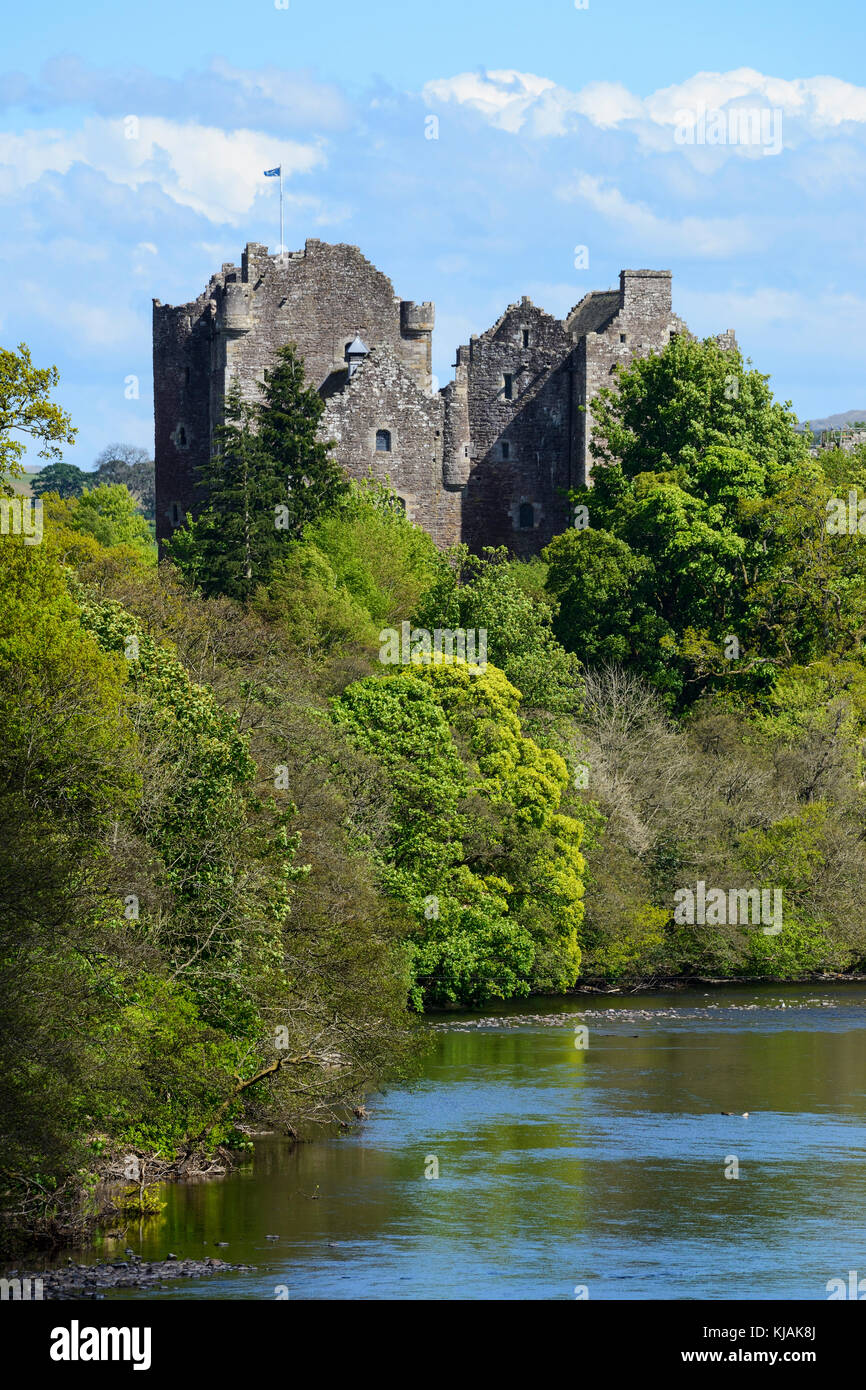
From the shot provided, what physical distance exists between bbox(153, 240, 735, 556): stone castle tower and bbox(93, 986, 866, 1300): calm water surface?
132 feet

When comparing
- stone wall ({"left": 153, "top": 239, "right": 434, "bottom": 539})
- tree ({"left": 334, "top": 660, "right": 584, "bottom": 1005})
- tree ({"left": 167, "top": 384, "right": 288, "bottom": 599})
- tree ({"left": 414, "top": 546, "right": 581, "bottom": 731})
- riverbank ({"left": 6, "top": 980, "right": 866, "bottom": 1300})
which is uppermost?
stone wall ({"left": 153, "top": 239, "right": 434, "bottom": 539})

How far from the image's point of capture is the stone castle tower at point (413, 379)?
8669 centimetres

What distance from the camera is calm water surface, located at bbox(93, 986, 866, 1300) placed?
2984 cm

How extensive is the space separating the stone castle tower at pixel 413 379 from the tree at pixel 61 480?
89.2 m

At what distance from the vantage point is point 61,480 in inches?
7318

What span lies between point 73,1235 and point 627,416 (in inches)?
2190

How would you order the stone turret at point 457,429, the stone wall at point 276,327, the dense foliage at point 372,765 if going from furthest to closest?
the stone turret at point 457,429
the stone wall at point 276,327
the dense foliage at point 372,765

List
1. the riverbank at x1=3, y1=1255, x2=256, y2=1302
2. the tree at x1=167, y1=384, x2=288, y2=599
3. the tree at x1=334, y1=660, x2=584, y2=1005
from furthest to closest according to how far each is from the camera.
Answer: the tree at x1=167, y1=384, x2=288, y2=599 → the tree at x1=334, y1=660, x2=584, y2=1005 → the riverbank at x1=3, y1=1255, x2=256, y2=1302

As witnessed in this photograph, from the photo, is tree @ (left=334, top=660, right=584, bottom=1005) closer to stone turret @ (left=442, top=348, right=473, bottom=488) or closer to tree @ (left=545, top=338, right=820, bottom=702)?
tree @ (left=545, top=338, right=820, bottom=702)

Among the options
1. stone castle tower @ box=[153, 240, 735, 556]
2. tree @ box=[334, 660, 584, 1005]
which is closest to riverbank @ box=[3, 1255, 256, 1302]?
tree @ box=[334, 660, 584, 1005]

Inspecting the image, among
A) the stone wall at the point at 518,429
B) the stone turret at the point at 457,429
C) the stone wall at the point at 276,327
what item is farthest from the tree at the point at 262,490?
the stone wall at the point at 518,429

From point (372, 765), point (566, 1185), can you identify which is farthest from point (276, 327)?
point (566, 1185)

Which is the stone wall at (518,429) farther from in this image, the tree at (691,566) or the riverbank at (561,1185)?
the riverbank at (561,1185)

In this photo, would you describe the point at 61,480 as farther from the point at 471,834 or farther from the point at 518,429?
the point at 471,834
